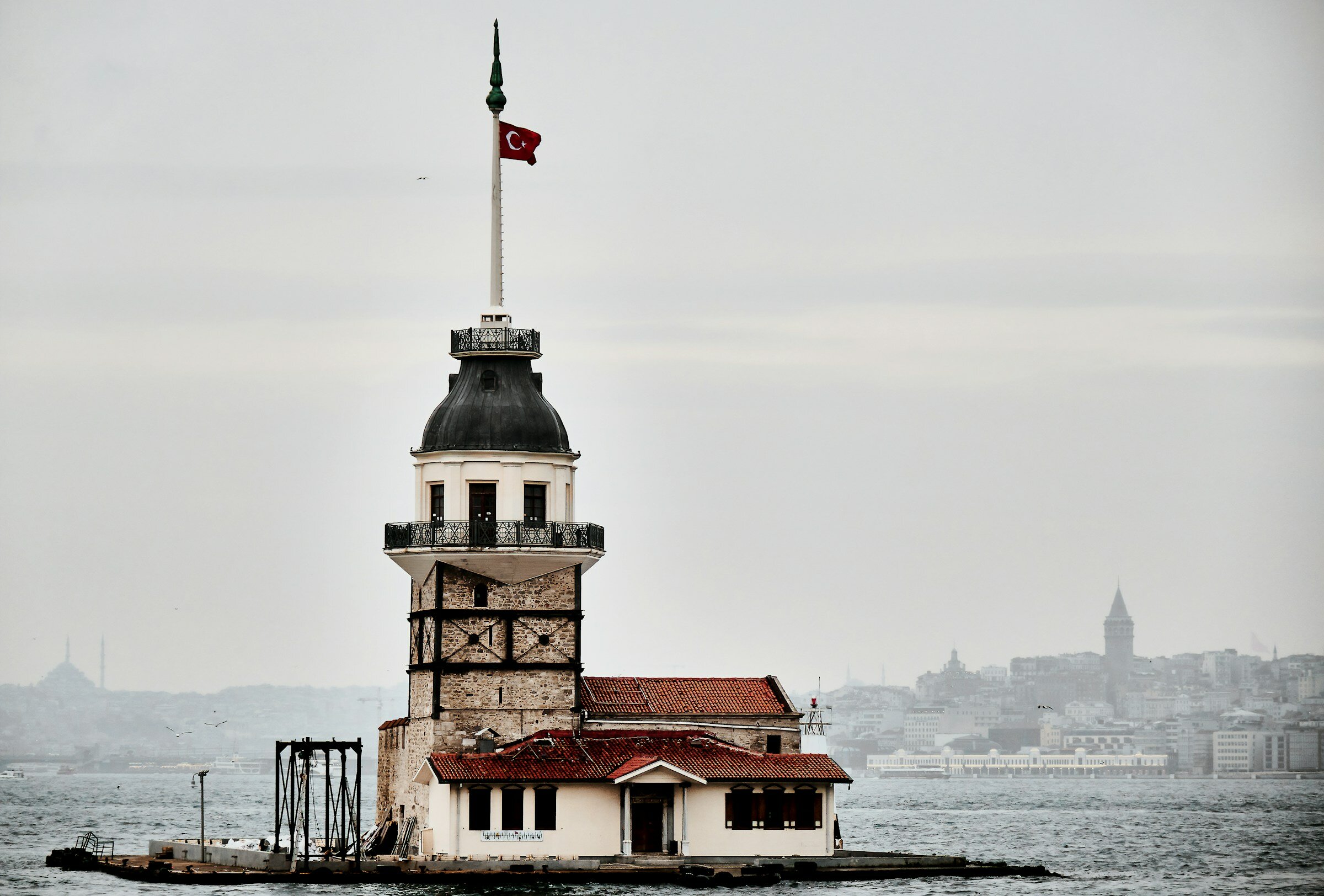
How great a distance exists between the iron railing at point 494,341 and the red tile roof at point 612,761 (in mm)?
10913

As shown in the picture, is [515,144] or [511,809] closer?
[511,809]

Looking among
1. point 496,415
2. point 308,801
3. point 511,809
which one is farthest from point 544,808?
point 496,415

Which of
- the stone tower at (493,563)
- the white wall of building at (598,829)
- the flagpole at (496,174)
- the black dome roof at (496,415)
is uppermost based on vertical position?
the flagpole at (496,174)

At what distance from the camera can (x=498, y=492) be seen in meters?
68.7

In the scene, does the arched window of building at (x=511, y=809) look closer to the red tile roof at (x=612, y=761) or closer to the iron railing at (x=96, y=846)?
the red tile roof at (x=612, y=761)

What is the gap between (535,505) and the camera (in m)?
69.1

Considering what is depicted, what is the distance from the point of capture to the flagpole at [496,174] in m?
71.4

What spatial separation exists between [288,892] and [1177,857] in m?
37.3

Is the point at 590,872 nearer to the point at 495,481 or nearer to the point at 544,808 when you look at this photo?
the point at 544,808

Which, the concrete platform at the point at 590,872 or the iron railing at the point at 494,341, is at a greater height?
the iron railing at the point at 494,341

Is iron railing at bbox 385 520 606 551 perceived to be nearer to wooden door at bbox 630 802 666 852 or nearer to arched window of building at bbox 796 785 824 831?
wooden door at bbox 630 802 666 852

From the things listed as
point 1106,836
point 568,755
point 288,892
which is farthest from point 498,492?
point 1106,836

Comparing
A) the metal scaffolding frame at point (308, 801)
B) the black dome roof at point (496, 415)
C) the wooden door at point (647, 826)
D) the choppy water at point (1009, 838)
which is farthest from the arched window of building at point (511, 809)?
the black dome roof at point (496, 415)

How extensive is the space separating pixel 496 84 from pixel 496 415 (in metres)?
10.6
